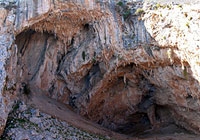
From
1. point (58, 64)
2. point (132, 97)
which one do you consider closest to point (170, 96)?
A: point (132, 97)

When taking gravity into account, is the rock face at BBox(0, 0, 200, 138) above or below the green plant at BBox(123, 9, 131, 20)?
below

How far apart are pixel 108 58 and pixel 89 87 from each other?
322cm

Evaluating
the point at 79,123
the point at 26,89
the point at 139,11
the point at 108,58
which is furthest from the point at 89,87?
the point at 139,11

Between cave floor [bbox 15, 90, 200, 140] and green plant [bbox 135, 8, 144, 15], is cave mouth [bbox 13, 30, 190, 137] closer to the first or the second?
cave floor [bbox 15, 90, 200, 140]

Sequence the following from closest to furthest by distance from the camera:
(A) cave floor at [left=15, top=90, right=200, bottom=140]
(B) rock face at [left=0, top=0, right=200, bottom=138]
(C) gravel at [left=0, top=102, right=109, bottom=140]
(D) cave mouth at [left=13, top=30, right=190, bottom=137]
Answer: (C) gravel at [left=0, top=102, right=109, bottom=140] < (A) cave floor at [left=15, top=90, right=200, bottom=140] < (B) rock face at [left=0, top=0, right=200, bottom=138] < (D) cave mouth at [left=13, top=30, right=190, bottom=137]

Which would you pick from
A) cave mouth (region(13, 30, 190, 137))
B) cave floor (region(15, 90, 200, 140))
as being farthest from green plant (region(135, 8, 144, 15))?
cave floor (region(15, 90, 200, 140))

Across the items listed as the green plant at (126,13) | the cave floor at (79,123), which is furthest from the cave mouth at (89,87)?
the green plant at (126,13)

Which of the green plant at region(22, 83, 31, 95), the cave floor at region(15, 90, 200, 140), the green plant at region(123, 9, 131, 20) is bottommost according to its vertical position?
the cave floor at region(15, 90, 200, 140)

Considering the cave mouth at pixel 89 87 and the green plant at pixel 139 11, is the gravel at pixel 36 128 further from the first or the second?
the green plant at pixel 139 11

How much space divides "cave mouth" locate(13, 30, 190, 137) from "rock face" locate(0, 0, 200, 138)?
0.25 feet

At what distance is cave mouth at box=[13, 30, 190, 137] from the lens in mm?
21859

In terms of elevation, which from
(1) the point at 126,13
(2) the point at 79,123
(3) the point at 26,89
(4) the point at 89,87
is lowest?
(2) the point at 79,123

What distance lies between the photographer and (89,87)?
896 inches

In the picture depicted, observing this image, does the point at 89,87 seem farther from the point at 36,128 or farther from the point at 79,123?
the point at 36,128
